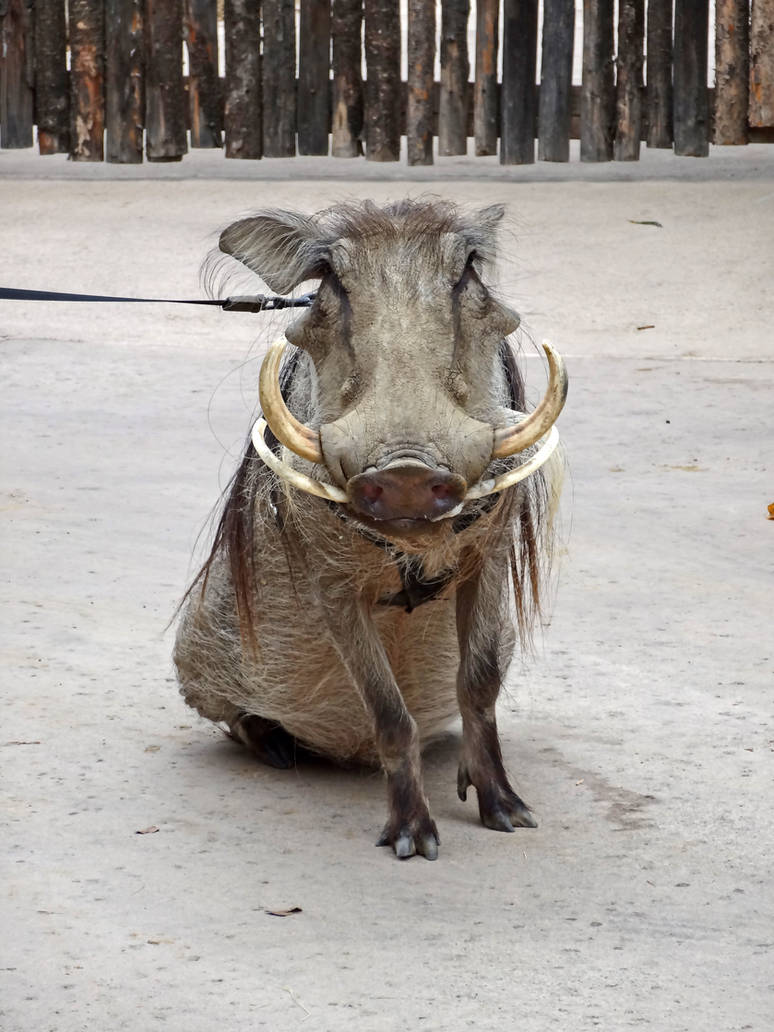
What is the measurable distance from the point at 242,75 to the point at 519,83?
1526 mm

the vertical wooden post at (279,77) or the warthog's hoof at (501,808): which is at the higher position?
the vertical wooden post at (279,77)

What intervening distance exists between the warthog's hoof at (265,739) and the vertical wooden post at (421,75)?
6.10m

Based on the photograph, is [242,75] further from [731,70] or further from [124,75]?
[731,70]

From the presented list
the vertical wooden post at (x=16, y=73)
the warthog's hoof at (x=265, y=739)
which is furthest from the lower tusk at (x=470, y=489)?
the vertical wooden post at (x=16, y=73)

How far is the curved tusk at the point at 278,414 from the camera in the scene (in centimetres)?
298

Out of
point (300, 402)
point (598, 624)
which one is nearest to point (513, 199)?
point (598, 624)

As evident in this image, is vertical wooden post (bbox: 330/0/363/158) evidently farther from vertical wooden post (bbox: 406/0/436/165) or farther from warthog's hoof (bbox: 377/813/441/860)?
warthog's hoof (bbox: 377/813/441/860)

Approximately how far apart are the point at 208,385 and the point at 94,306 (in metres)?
1.93

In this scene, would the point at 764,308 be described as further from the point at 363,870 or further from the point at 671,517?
the point at 363,870

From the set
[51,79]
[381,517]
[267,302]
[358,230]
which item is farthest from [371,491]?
[51,79]

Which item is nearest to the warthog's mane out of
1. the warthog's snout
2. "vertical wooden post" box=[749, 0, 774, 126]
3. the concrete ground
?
the warthog's snout

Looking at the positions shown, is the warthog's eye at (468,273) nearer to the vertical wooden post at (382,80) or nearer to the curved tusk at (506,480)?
the curved tusk at (506,480)

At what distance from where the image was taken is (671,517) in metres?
5.67

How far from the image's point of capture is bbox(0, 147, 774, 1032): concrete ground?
2.78 m
